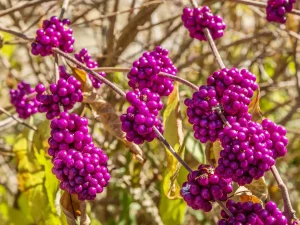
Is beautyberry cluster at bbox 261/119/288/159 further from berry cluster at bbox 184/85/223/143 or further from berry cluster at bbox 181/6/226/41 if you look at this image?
berry cluster at bbox 181/6/226/41

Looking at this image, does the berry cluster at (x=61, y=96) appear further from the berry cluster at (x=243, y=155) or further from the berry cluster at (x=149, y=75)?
the berry cluster at (x=243, y=155)

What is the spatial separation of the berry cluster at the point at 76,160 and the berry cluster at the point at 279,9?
712mm

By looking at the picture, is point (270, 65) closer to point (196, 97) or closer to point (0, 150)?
point (0, 150)

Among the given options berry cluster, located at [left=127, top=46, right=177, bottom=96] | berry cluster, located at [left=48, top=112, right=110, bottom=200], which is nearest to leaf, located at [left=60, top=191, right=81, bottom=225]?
berry cluster, located at [left=48, top=112, right=110, bottom=200]

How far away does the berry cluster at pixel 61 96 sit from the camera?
53.6 inches

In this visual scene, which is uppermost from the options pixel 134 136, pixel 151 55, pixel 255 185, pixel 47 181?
pixel 151 55

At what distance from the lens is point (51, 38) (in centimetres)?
149

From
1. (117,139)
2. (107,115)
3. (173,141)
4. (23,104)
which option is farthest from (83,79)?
(117,139)

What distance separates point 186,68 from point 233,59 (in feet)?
2.30

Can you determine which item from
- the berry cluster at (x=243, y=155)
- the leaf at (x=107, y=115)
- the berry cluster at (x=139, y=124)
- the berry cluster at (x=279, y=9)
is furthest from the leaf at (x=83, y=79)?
the berry cluster at (x=279, y=9)

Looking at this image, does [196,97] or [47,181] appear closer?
[196,97]

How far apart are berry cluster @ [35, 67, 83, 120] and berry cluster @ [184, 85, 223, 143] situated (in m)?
0.33

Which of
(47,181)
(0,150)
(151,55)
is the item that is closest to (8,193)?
(0,150)

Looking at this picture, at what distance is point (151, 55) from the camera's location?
1427 millimetres
